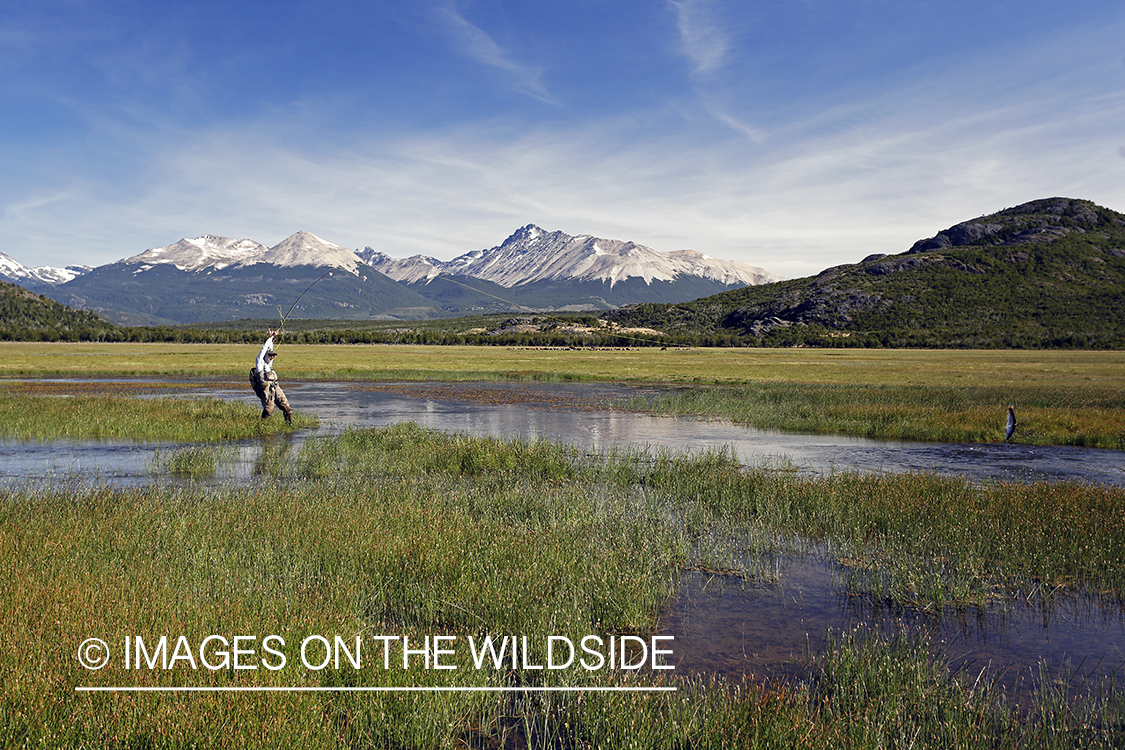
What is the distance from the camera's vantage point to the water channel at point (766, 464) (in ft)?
24.4

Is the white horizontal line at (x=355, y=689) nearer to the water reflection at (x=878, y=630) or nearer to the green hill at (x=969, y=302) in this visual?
the water reflection at (x=878, y=630)

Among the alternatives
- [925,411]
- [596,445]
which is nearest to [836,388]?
[925,411]

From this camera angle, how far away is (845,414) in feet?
103

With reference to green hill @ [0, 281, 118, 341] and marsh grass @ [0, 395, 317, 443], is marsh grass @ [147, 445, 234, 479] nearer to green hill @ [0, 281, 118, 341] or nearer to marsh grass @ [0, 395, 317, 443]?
marsh grass @ [0, 395, 317, 443]

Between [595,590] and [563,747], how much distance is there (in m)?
2.86

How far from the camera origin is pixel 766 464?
19328 mm

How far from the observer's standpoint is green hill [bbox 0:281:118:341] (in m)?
138

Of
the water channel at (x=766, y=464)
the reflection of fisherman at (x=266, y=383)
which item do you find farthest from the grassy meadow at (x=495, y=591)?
the reflection of fisherman at (x=266, y=383)

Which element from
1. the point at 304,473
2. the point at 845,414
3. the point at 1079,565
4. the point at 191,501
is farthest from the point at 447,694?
the point at 845,414

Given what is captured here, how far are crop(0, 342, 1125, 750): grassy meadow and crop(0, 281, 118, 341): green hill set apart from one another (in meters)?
152

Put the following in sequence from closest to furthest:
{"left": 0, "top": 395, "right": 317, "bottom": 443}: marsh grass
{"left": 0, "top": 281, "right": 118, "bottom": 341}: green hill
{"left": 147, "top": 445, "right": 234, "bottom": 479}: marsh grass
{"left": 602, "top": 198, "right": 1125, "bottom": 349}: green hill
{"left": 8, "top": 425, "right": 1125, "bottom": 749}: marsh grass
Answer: {"left": 8, "top": 425, "right": 1125, "bottom": 749}: marsh grass, {"left": 147, "top": 445, "right": 234, "bottom": 479}: marsh grass, {"left": 0, "top": 395, "right": 317, "bottom": 443}: marsh grass, {"left": 602, "top": 198, "right": 1125, "bottom": 349}: green hill, {"left": 0, "top": 281, "right": 118, "bottom": 341}: green hill

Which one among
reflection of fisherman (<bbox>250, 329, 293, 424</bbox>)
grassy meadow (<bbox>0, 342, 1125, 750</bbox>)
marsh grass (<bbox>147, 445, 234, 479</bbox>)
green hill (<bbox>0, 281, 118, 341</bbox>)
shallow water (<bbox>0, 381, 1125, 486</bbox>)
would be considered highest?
green hill (<bbox>0, 281, 118, 341</bbox>)

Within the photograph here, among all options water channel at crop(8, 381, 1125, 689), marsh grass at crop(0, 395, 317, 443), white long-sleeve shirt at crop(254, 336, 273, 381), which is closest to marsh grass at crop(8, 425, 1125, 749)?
water channel at crop(8, 381, 1125, 689)

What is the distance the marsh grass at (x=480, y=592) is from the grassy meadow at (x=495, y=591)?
0.11ft
